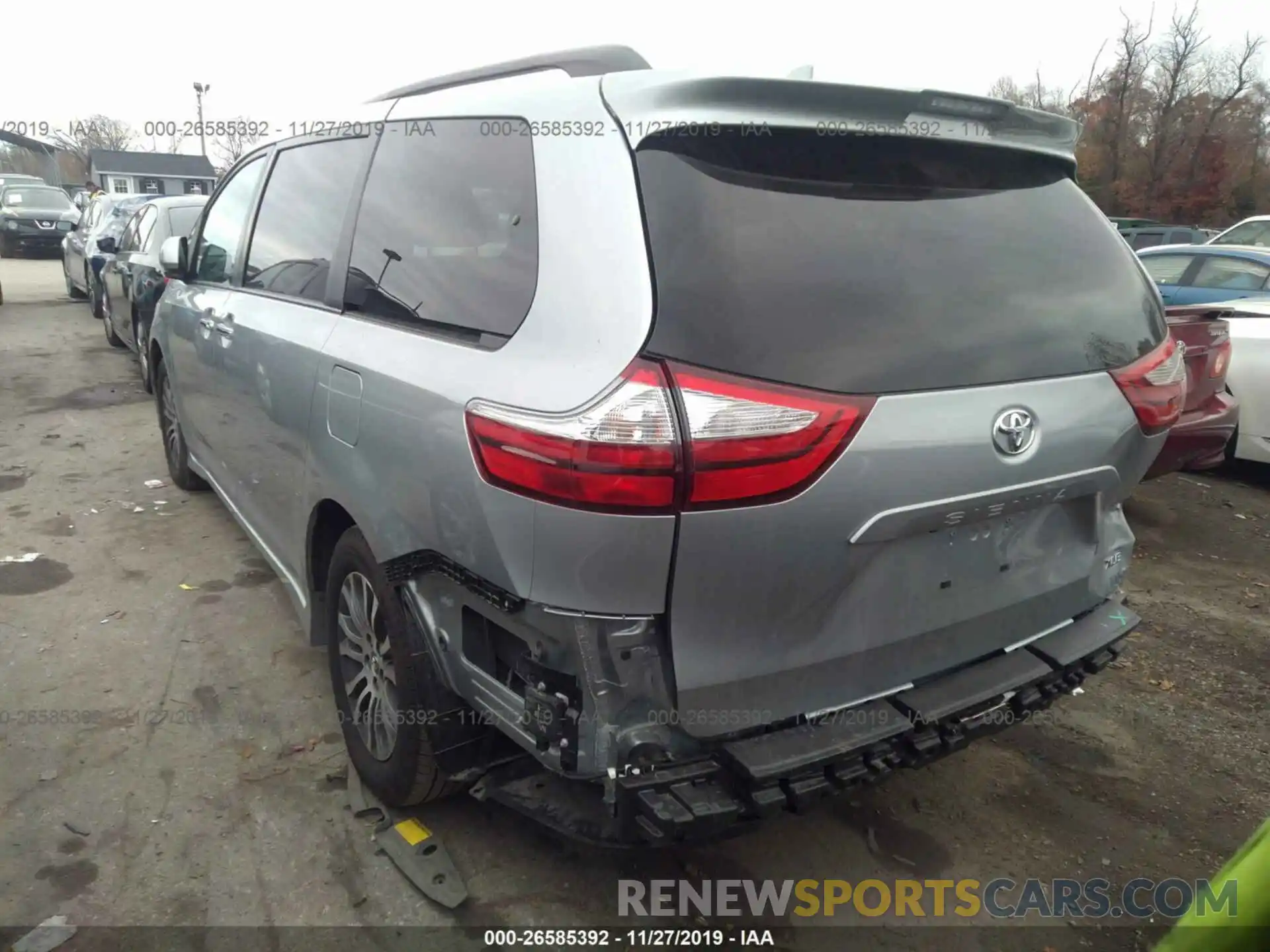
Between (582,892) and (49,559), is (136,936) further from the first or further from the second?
(49,559)

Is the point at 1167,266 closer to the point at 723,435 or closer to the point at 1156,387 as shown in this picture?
the point at 1156,387

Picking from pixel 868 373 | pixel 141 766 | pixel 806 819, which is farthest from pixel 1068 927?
pixel 141 766

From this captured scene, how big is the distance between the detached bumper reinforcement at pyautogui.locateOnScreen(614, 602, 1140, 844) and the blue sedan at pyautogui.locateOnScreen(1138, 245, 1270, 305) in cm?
759

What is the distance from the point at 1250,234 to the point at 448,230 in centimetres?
1579

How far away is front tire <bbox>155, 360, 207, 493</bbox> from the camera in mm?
5205

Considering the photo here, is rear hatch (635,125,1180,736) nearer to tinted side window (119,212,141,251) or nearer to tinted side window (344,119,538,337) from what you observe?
tinted side window (344,119,538,337)

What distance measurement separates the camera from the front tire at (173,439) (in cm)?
521

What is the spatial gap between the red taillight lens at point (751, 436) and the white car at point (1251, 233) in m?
14.9

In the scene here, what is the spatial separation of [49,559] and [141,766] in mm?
2100

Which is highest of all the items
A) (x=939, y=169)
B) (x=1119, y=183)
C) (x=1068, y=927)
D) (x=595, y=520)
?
(x=1119, y=183)

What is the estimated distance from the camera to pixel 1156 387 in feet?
7.90

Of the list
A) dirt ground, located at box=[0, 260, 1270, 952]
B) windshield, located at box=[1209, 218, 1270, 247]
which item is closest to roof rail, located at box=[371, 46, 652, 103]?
dirt ground, located at box=[0, 260, 1270, 952]

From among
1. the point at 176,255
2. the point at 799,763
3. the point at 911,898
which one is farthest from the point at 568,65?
the point at 176,255

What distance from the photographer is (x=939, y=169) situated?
2121 mm
